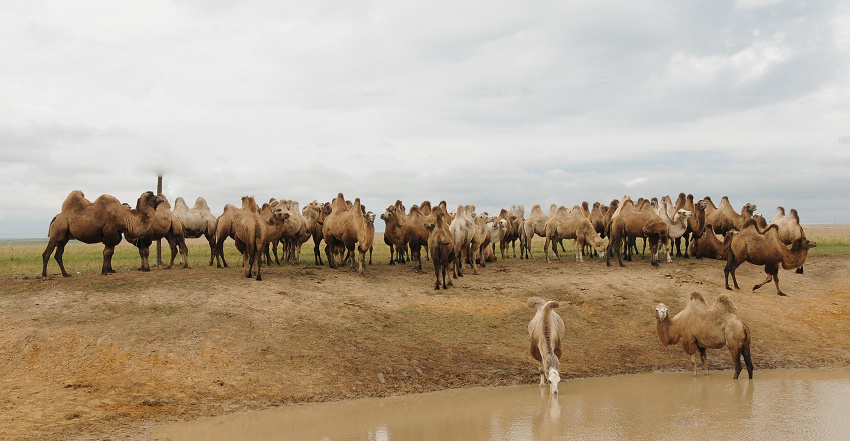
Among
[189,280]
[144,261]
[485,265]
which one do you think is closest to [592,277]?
[485,265]

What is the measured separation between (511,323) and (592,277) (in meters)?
5.44

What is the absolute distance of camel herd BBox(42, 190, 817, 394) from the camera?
11.5m

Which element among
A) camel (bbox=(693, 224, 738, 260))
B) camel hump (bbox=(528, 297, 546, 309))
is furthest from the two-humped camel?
camel (bbox=(693, 224, 738, 260))

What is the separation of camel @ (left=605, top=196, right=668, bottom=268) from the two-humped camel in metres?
8.21

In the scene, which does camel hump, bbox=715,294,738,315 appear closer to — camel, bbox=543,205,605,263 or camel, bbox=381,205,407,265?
camel, bbox=381,205,407,265

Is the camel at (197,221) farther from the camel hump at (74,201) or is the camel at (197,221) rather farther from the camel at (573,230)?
the camel at (573,230)

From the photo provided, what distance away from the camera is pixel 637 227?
21.9 m

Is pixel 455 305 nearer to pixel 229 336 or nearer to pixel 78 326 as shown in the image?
pixel 229 336

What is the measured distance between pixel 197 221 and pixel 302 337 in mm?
9974

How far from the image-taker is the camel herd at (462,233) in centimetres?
1151

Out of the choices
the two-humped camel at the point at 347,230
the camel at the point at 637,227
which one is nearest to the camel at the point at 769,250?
the camel at the point at 637,227

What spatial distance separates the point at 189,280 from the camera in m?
15.3

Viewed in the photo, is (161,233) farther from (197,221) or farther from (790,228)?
(790,228)

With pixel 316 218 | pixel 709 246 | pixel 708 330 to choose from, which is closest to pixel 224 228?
pixel 316 218
